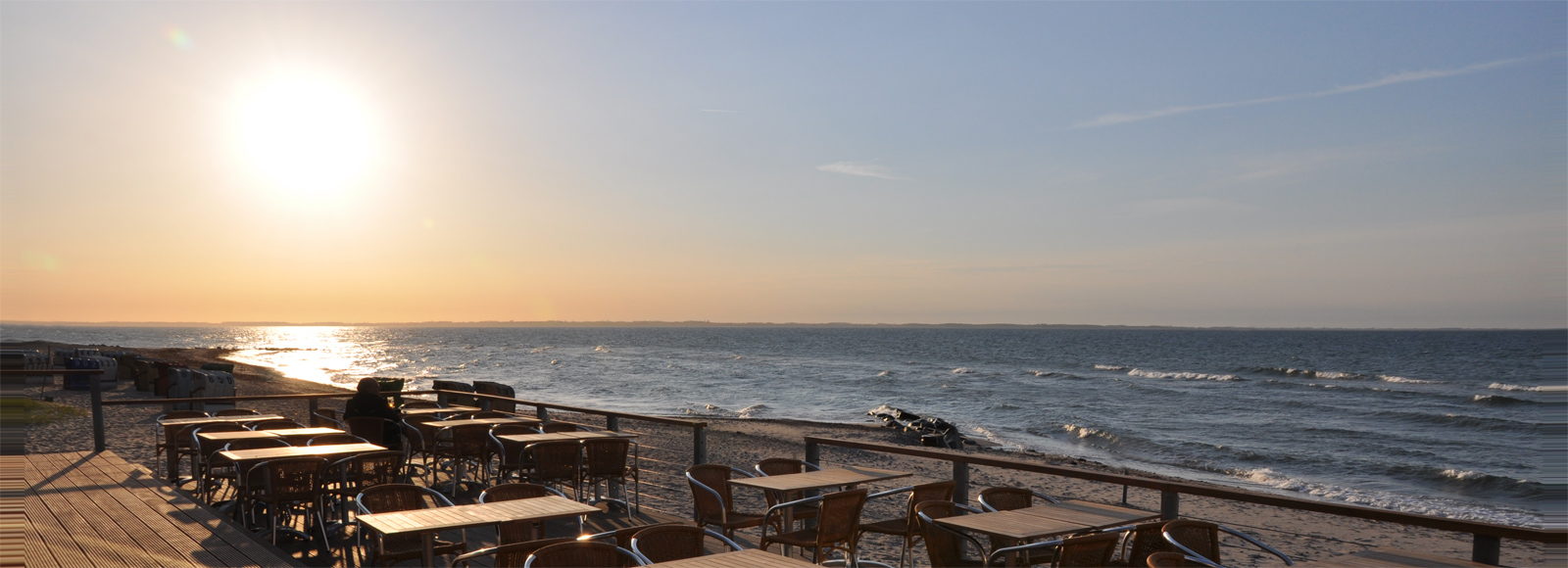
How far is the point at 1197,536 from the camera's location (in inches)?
157

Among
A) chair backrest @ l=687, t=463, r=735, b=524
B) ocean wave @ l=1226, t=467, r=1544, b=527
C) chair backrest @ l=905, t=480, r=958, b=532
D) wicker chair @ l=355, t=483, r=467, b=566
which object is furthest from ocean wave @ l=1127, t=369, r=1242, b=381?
wicker chair @ l=355, t=483, r=467, b=566

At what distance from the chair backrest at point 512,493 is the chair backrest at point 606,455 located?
7.24 ft

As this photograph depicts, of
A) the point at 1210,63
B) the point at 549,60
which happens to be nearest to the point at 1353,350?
the point at 1210,63

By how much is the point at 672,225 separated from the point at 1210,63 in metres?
16.6

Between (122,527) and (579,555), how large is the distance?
419 cm

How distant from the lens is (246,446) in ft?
21.4

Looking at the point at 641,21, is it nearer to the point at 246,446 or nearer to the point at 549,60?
the point at 549,60

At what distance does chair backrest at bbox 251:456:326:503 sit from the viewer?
17.3 feet

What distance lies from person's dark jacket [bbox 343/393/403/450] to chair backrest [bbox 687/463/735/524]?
374 cm

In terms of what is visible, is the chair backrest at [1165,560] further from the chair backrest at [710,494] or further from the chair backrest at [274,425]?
the chair backrest at [274,425]

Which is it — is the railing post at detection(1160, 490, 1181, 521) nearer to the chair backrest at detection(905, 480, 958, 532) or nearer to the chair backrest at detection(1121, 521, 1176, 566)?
the chair backrest at detection(1121, 521, 1176, 566)

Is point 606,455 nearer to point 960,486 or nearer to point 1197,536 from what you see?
point 960,486

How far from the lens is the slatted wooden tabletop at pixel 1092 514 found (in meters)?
4.24

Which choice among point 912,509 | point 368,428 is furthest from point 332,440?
point 912,509
